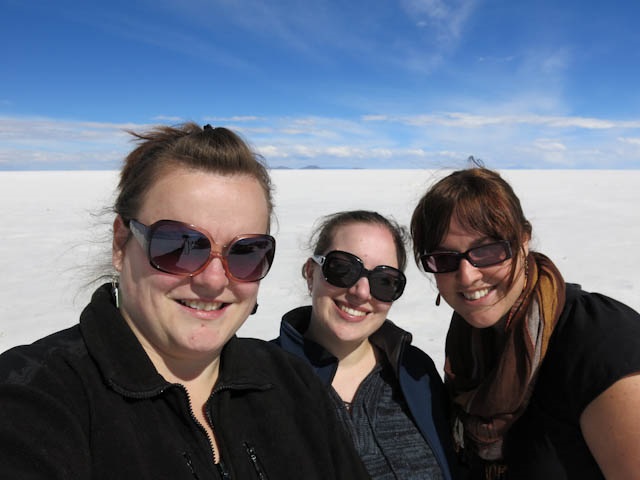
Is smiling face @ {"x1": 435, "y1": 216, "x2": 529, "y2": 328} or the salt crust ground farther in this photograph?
the salt crust ground

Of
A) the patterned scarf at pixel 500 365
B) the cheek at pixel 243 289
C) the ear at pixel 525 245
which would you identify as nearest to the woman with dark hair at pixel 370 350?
the patterned scarf at pixel 500 365

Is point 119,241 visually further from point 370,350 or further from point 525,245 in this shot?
point 525,245

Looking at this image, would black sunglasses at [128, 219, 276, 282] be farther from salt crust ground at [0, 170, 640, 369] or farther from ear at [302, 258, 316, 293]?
ear at [302, 258, 316, 293]

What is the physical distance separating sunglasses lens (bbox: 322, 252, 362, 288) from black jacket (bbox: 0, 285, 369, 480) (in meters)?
0.72

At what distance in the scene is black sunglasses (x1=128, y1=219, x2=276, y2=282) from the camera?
1.47 metres

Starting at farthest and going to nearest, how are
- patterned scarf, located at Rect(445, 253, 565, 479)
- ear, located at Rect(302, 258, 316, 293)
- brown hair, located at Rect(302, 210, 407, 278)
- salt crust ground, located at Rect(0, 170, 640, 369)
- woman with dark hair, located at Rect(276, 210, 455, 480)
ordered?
1. salt crust ground, located at Rect(0, 170, 640, 369)
2. ear, located at Rect(302, 258, 316, 293)
3. brown hair, located at Rect(302, 210, 407, 278)
4. woman with dark hair, located at Rect(276, 210, 455, 480)
5. patterned scarf, located at Rect(445, 253, 565, 479)

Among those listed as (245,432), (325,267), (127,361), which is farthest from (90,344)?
(325,267)

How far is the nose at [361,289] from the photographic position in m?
2.47

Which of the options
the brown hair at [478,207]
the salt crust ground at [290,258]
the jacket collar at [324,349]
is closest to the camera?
the brown hair at [478,207]

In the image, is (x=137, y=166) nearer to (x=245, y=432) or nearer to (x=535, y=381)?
(x=245, y=432)

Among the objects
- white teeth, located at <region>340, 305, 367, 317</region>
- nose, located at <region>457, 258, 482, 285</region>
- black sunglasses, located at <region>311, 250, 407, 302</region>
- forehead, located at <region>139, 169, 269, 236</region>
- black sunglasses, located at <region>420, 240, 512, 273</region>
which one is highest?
forehead, located at <region>139, 169, 269, 236</region>

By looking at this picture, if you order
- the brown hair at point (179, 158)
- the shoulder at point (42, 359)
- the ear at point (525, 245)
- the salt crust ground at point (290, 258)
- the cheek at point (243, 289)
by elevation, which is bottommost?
the salt crust ground at point (290, 258)

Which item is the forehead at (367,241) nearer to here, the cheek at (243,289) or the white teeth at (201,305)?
the cheek at (243,289)

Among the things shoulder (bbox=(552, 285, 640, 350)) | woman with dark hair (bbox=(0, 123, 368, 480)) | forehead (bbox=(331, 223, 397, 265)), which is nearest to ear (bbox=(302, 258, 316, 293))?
forehead (bbox=(331, 223, 397, 265))
